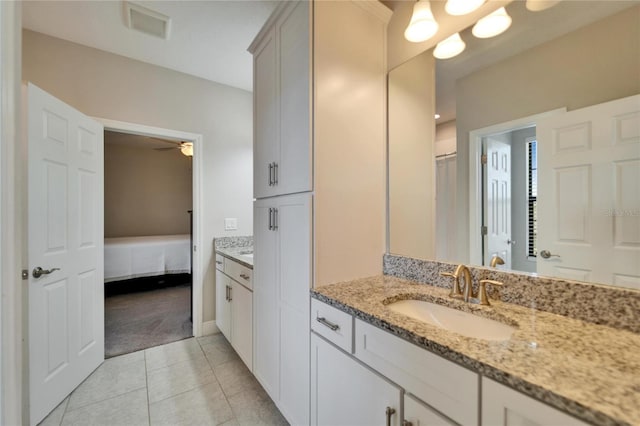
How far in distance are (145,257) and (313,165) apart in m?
4.22

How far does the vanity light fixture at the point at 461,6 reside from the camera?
123cm

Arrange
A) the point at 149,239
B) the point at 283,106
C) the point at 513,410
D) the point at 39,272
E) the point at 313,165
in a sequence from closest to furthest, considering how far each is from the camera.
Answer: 1. the point at 513,410
2. the point at 313,165
3. the point at 283,106
4. the point at 39,272
5. the point at 149,239

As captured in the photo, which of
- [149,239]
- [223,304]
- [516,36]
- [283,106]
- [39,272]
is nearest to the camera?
[516,36]

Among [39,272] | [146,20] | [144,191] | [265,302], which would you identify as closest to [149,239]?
[144,191]

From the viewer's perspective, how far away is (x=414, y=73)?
5.14 feet

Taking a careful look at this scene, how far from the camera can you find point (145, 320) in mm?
3160

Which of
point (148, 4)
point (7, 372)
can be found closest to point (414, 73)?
point (148, 4)

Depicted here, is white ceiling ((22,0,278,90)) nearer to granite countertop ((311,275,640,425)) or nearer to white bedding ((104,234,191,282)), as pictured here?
granite countertop ((311,275,640,425))

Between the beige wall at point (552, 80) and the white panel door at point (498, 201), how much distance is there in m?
0.10

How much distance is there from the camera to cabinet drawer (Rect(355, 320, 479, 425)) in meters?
0.71

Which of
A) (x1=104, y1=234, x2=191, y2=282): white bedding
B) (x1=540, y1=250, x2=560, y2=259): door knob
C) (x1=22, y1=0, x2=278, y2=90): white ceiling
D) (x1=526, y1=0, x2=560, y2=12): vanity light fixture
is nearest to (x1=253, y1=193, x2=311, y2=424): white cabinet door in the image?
(x1=540, y1=250, x2=560, y2=259): door knob

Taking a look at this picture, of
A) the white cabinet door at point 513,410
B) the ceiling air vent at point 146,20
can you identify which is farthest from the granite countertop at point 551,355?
the ceiling air vent at point 146,20

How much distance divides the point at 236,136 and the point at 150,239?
2.99 meters

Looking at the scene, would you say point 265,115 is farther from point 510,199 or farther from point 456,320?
point 456,320
